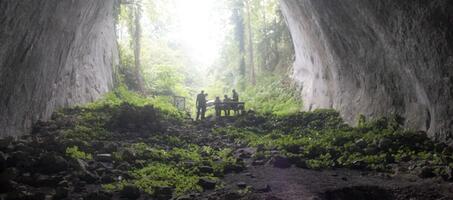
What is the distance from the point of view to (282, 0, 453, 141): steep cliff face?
8094 millimetres

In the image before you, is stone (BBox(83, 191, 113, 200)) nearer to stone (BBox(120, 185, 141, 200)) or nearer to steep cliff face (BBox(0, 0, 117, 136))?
stone (BBox(120, 185, 141, 200))

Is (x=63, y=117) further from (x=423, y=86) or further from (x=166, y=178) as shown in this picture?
(x=423, y=86)

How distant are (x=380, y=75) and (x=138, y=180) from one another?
732cm

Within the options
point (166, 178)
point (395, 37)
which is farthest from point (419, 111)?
point (166, 178)

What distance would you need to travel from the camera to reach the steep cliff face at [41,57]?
815 centimetres

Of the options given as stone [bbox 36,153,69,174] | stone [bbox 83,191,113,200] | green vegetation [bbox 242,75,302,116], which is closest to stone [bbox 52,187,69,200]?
stone [bbox 83,191,113,200]

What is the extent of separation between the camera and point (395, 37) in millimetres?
9430

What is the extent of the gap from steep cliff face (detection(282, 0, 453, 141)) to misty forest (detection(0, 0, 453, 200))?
4 cm

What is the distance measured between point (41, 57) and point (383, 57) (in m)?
8.55

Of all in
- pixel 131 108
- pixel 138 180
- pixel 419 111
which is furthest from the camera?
pixel 131 108

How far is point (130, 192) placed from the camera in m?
6.32

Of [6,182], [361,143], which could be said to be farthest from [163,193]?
[361,143]

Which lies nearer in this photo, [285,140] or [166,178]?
[166,178]

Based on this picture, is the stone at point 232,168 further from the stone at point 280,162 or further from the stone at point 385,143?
the stone at point 385,143
